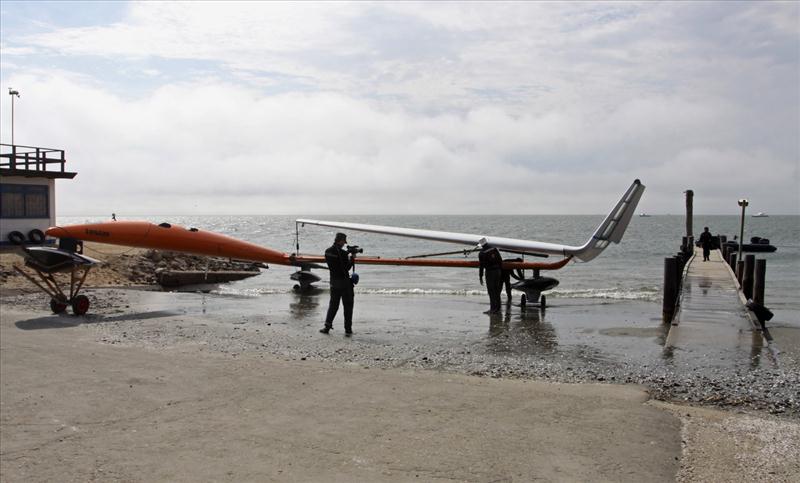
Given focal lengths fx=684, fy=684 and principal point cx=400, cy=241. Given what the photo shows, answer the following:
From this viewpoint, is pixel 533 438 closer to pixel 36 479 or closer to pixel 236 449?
pixel 236 449

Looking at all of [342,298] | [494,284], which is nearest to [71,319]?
[342,298]

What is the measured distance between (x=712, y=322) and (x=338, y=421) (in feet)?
29.3

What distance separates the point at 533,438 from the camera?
6.52m

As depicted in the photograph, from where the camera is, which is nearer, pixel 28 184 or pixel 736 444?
pixel 736 444

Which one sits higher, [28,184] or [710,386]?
[28,184]

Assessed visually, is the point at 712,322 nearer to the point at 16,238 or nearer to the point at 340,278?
the point at 340,278

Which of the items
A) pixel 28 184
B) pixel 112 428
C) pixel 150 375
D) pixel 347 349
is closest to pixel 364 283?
pixel 28 184

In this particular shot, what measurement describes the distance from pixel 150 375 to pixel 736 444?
6955 millimetres

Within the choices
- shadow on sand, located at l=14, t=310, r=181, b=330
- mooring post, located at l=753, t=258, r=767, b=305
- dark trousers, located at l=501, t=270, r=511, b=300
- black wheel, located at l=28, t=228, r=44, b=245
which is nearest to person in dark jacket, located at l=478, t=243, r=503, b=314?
dark trousers, located at l=501, t=270, r=511, b=300

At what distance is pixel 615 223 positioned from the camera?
16609 millimetres

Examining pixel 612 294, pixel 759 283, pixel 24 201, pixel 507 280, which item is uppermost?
pixel 24 201

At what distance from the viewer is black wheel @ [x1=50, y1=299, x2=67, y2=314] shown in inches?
565

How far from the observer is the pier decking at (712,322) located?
11000 mm

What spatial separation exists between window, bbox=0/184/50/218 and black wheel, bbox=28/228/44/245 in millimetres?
649
